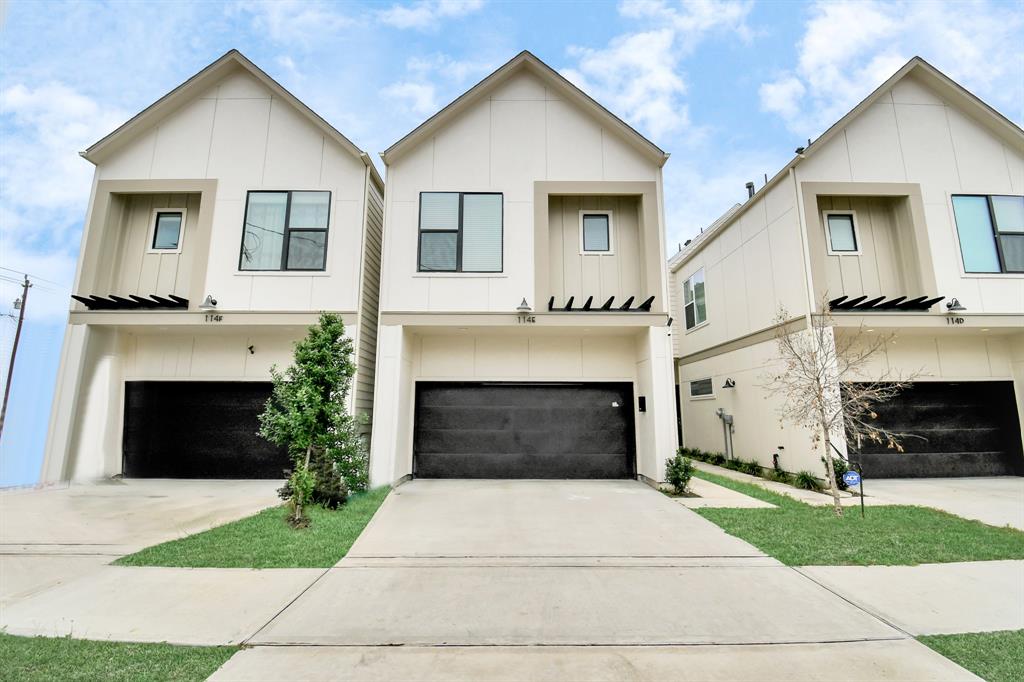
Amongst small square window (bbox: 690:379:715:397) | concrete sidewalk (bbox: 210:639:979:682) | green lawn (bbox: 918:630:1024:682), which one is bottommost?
concrete sidewalk (bbox: 210:639:979:682)

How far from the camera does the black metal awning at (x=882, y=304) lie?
30.3 ft

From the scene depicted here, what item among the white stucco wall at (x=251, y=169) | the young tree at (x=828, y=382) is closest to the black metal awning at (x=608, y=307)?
the young tree at (x=828, y=382)

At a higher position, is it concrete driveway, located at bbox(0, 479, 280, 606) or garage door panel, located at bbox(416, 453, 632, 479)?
garage door panel, located at bbox(416, 453, 632, 479)

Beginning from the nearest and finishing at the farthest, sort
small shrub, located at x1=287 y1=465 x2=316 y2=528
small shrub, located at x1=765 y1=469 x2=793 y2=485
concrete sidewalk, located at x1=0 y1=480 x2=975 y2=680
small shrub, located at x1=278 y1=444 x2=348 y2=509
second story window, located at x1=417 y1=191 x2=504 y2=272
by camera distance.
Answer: concrete sidewalk, located at x1=0 y1=480 x2=975 y2=680 → small shrub, located at x1=287 y1=465 x2=316 y2=528 → small shrub, located at x1=278 y1=444 x2=348 y2=509 → second story window, located at x1=417 y1=191 x2=504 y2=272 → small shrub, located at x1=765 y1=469 x2=793 y2=485

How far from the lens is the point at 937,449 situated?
10.5 metres

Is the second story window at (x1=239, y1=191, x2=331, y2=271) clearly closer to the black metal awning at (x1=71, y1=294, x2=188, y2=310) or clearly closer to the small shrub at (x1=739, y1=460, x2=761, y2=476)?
the black metal awning at (x1=71, y1=294, x2=188, y2=310)

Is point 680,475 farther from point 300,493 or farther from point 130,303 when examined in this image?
point 130,303

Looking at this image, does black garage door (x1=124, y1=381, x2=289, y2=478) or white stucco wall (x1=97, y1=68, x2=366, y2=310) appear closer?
white stucco wall (x1=97, y1=68, x2=366, y2=310)

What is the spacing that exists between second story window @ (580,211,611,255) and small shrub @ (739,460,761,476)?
6.35 meters

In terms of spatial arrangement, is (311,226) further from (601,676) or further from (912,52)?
(912,52)

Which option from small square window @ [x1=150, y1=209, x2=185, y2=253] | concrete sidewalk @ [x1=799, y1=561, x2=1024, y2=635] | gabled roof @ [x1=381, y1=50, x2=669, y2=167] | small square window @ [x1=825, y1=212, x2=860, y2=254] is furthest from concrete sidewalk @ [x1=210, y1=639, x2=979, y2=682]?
small square window @ [x1=150, y1=209, x2=185, y2=253]

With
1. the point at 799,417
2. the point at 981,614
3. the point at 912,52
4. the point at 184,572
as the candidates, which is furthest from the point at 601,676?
the point at 912,52

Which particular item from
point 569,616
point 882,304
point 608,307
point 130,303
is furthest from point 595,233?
point 130,303

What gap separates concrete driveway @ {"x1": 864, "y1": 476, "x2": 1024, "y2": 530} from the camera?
6.99m
